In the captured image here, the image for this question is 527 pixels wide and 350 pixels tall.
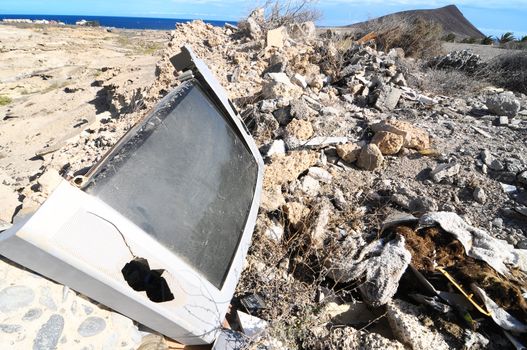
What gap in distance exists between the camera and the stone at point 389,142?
3.04 m

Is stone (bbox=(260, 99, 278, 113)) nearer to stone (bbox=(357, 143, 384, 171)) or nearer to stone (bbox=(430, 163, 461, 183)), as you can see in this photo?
stone (bbox=(357, 143, 384, 171))

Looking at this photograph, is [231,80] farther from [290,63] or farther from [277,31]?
[277,31]

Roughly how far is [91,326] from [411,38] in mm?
8237

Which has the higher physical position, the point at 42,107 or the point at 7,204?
the point at 42,107

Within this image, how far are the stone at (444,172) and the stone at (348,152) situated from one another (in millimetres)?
685

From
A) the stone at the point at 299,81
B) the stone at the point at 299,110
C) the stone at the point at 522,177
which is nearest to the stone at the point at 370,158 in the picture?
the stone at the point at 299,110

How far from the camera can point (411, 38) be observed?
725cm

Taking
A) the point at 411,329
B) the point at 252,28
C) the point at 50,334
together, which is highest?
the point at 252,28

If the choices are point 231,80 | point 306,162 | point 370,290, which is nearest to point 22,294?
point 370,290

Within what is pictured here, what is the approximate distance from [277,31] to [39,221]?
206 inches

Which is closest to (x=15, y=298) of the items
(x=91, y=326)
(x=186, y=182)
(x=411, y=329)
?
(x=91, y=326)

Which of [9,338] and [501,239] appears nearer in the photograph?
[9,338]

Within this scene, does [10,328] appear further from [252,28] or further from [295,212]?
[252,28]

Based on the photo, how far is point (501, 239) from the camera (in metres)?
2.33
